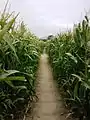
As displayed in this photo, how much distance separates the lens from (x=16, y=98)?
3076 millimetres

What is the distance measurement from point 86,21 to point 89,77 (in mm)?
802

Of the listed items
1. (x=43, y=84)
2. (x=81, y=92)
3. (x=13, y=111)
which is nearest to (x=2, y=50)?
(x=13, y=111)

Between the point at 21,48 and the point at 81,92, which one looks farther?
the point at 21,48

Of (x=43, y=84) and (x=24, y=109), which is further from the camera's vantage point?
(x=43, y=84)

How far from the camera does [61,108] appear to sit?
338cm

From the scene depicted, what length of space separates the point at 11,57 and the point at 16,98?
52 centimetres

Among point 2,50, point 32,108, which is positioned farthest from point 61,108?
point 2,50

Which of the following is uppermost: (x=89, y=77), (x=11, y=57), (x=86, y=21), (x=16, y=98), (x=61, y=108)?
(x=86, y=21)

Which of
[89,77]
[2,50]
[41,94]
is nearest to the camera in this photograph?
[89,77]

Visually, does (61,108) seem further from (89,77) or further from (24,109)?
(89,77)

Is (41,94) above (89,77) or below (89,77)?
below

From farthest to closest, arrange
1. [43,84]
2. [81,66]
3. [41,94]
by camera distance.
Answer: [43,84] < [41,94] < [81,66]

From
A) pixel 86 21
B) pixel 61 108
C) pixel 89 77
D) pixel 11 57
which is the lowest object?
pixel 61 108

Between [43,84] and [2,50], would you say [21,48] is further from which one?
[43,84]
